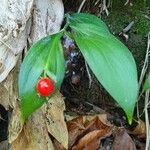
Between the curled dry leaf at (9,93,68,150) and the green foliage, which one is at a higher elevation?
the green foliage

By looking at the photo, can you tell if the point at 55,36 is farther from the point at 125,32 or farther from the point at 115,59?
the point at 125,32

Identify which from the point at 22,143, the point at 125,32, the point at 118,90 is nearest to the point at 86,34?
the point at 118,90

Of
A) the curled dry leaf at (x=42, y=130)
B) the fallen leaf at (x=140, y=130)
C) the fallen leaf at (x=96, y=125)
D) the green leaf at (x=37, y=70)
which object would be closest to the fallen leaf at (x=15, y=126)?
the curled dry leaf at (x=42, y=130)

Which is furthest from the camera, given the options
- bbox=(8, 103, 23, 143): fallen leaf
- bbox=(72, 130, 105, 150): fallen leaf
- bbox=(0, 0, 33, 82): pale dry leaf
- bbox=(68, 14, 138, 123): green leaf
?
bbox=(72, 130, 105, 150): fallen leaf

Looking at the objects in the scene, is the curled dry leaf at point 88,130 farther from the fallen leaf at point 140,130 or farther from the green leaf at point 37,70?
the green leaf at point 37,70

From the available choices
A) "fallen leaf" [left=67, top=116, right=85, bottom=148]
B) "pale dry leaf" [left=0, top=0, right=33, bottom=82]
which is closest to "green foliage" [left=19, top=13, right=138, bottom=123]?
"pale dry leaf" [left=0, top=0, right=33, bottom=82]

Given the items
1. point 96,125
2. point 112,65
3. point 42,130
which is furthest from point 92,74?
point 112,65

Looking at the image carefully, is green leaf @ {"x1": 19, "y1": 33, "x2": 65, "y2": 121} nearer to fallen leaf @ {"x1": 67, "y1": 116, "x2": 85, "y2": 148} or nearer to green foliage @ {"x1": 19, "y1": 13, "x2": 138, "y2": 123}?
green foliage @ {"x1": 19, "y1": 13, "x2": 138, "y2": 123}
